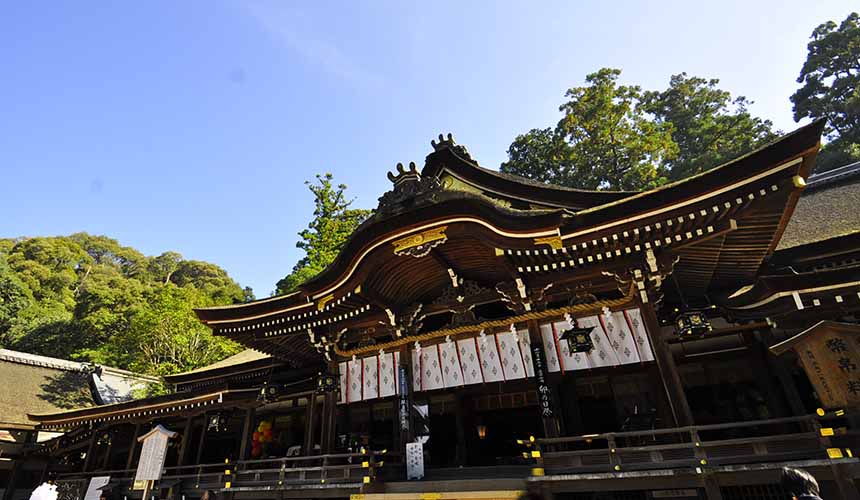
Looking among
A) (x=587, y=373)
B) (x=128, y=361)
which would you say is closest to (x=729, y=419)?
(x=587, y=373)

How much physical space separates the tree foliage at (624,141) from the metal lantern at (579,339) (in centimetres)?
2238

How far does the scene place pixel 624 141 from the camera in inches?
1116

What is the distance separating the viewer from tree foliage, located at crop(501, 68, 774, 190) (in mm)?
28281

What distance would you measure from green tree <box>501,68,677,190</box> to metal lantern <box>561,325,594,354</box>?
22552mm

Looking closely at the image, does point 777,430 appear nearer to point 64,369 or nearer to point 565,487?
point 565,487

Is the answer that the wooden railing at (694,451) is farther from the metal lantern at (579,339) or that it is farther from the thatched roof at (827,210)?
the thatched roof at (827,210)

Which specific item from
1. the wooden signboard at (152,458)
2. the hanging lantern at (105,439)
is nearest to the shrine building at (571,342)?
the wooden signboard at (152,458)

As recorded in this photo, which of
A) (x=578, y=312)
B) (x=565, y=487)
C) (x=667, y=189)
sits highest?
(x=667, y=189)

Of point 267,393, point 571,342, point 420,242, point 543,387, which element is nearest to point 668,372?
point 571,342

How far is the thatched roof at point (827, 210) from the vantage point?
1055 centimetres

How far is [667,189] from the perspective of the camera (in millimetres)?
7211

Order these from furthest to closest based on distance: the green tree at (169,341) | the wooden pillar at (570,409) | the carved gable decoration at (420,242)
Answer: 1. the green tree at (169,341)
2. the wooden pillar at (570,409)
3. the carved gable decoration at (420,242)

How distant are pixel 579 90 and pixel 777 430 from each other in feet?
91.1

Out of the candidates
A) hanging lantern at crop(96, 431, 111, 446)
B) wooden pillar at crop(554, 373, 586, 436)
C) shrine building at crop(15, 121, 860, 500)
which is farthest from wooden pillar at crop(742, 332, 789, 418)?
hanging lantern at crop(96, 431, 111, 446)
